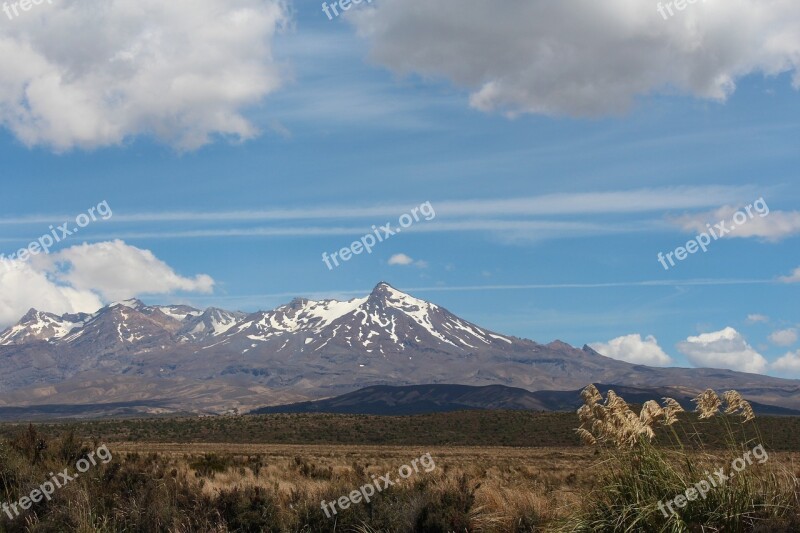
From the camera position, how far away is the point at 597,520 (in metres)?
9.33

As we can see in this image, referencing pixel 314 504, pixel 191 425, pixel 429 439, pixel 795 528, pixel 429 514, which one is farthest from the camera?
pixel 191 425

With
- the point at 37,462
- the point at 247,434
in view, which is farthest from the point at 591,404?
the point at 247,434

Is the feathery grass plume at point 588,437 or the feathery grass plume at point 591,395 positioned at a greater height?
the feathery grass plume at point 591,395

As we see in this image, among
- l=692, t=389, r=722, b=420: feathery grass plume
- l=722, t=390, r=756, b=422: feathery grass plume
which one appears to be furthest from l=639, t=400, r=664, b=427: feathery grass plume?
l=722, t=390, r=756, b=422: feathery grass plume

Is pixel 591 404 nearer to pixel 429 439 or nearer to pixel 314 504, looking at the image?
pixel 314 504

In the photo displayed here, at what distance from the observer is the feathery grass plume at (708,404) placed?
342 inches

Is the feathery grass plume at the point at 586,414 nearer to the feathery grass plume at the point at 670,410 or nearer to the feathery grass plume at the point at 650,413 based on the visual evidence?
the feathery grass plume at the point at 650,413

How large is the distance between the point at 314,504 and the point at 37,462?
9846 millimetres

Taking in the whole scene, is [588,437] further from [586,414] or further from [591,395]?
[591,395]

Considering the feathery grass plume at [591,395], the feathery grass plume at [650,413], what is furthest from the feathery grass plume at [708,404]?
the feathery grass plume at [591,395]

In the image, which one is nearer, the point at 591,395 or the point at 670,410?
the point at 670,410

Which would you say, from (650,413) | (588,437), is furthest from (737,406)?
(588,437)

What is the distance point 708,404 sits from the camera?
898 centimetres

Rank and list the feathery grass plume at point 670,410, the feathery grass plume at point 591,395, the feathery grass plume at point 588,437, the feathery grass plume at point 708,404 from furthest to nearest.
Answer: the feathery grass plume at point 591,395 < the feathery grass plume at point 588,437 < the feathery grass plume at point 670,410 < the feathery grass plume at point 708,404
